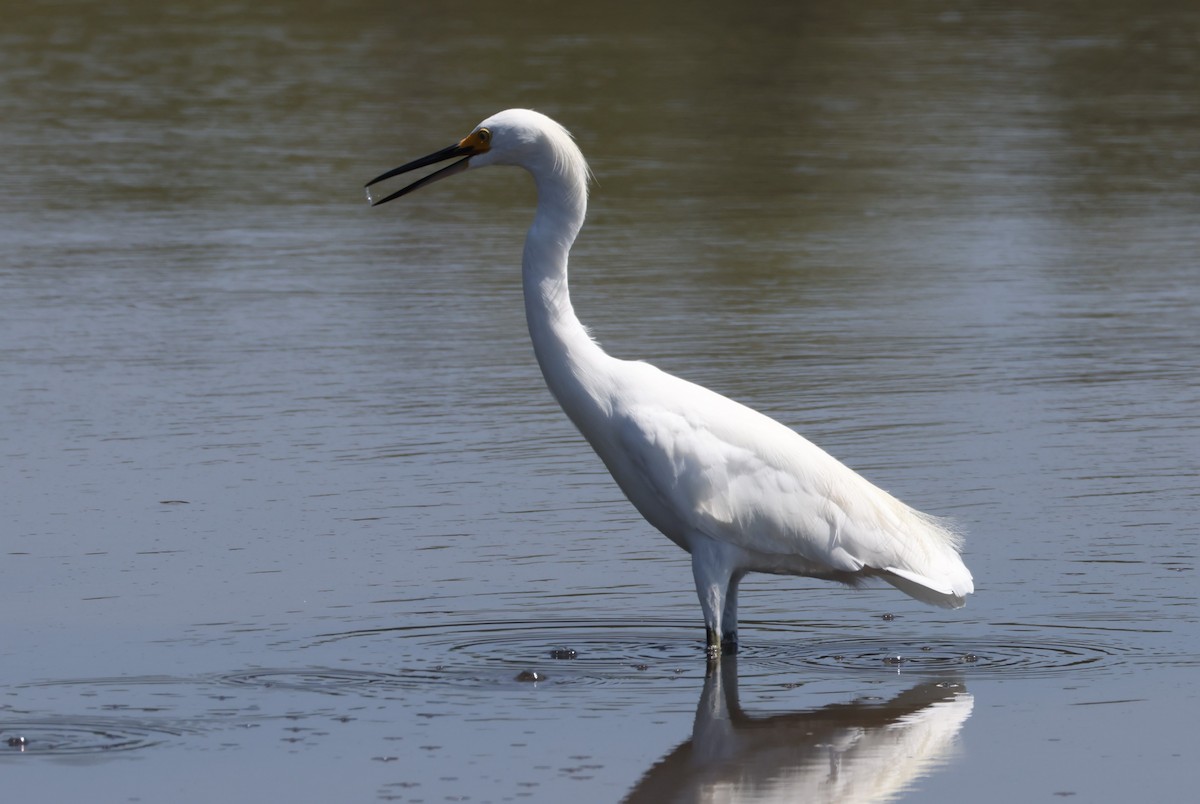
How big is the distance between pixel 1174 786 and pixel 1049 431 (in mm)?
4072

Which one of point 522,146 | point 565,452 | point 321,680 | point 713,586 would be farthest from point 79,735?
point 565,452

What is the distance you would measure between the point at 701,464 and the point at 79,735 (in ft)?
6.50

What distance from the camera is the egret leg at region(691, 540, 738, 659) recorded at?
6250mm

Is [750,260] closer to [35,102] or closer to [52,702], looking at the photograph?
[52,702]

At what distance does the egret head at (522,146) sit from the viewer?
654 centimetres

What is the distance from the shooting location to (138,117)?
2023 cm

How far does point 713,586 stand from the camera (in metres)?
6.29

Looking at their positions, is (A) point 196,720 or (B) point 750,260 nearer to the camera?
(A) point 196,720

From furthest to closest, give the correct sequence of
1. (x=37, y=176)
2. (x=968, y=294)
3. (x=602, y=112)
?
(x=602, y=112) → (x=37, y=176) → (x=968, y=294)

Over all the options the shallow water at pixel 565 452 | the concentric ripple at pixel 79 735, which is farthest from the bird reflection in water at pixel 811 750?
the concentric ripple at pixel 79 735

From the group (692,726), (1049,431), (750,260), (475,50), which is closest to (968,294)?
(750,260)

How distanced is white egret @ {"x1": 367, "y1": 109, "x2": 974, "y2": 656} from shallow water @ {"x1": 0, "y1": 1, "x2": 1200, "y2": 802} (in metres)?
0.27

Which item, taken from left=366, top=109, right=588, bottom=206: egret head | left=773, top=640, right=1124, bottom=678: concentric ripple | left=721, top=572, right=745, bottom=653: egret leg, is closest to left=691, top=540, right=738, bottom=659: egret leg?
left=721, top=572, right=745, bottom=653: egret leg

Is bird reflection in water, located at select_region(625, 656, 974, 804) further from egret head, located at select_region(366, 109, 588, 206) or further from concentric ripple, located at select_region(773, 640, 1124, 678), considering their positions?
egret head, located at select_region(366, 109, 588, 206)
